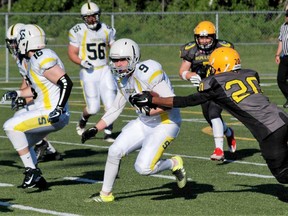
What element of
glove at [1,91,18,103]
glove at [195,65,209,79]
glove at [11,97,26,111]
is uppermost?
glove at [195,65,209,79]

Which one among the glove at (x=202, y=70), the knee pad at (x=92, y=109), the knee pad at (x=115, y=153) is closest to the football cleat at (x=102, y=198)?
the knee pad at (x=115, y=153)

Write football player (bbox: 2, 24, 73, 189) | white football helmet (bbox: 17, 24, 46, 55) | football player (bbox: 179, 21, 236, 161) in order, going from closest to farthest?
football player (bbox: 2, 24, 73, 189) < white football helmet (bbox: 17, 24, 46, 55) < football player (bbox: 179, 21, 236, 161)

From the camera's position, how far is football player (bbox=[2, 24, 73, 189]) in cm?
984

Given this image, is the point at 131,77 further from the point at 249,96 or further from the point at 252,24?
the point at 252,24

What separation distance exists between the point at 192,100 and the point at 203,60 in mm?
3498

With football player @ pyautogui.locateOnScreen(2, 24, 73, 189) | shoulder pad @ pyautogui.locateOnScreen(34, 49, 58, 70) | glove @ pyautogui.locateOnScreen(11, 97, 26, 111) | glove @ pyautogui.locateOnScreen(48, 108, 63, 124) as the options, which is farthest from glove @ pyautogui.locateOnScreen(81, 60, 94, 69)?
glove @ pyautogui.locateOnScreen(48, 108, 63, 124)

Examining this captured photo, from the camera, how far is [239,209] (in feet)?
28.6

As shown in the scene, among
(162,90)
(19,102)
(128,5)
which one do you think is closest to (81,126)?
(19,102)

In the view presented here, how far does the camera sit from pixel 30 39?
10125 millimetres

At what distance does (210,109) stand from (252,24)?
51.1ft

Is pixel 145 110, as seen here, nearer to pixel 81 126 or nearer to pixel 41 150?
pixel 41 150

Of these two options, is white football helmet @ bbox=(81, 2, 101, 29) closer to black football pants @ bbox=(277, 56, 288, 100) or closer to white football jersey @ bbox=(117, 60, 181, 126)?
black football pants @ bbox=(277, 56, 288, 100)

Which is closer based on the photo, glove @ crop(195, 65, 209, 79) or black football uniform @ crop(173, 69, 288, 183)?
black football uniform @ crop(173, 69, 288, 183)

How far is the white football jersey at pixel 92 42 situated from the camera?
577 inches
